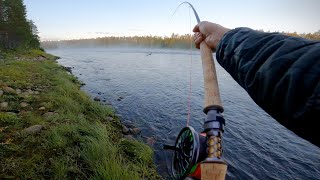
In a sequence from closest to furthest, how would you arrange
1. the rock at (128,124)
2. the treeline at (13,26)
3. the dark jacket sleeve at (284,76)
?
the dark jacket sleeve at (284,76) < the rock at (128,124) < the treeline at (13,26)

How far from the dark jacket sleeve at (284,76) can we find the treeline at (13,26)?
47111 millimetres

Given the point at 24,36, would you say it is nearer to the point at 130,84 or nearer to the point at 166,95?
the point at 130,84

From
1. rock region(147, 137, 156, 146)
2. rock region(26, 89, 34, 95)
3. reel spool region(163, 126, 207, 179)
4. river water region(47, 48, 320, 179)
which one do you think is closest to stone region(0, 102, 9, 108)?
rock region(26, 89, 34, 95)

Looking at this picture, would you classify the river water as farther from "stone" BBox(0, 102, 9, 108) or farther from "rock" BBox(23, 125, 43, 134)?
"stone" BBox(0, 102, 9, 108)

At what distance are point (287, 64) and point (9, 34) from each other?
52300 mm

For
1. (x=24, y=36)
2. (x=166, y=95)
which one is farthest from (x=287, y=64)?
(x=24, y=36)

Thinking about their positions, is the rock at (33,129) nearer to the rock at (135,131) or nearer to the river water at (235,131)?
the rock at (135,131)

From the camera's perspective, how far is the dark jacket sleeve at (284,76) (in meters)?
0.91

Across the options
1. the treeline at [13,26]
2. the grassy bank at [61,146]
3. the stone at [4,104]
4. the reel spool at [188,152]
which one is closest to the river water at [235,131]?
the grassy bank at [61,146]

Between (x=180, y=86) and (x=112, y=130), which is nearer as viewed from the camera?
(x=112, y=130)

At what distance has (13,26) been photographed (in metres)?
41.7

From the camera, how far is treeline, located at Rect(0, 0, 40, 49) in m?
Answer: 40.8

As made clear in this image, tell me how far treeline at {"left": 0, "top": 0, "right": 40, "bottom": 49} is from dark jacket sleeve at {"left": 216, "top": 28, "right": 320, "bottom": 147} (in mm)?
47111

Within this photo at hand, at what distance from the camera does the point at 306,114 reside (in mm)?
901
